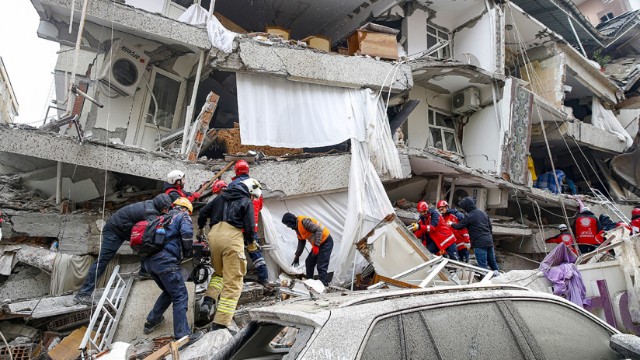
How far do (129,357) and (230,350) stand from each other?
1.89 meters

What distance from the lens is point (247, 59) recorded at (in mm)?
7852

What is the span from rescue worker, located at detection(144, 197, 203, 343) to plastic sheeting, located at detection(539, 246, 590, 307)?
5152mm

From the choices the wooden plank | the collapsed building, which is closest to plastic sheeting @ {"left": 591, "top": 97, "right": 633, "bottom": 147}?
the collapsed building

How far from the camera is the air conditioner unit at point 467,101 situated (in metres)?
11.8

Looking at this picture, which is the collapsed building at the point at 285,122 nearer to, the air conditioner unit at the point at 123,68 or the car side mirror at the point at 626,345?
the air conditioner unit at the point at 123,68

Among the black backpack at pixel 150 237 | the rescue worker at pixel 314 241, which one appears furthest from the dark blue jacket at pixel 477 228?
the black backpack at pixel 150 237

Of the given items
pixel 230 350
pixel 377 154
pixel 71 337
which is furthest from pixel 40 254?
pixel 377 154

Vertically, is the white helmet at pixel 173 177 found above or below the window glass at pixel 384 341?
above

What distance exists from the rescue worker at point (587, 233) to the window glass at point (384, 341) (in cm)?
983

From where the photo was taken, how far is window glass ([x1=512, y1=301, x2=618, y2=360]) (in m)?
2.32

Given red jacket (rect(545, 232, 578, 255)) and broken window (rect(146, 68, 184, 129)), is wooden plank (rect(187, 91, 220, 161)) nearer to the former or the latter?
broken window (rect(146, 68, 184, 129))

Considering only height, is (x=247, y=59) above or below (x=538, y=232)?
above

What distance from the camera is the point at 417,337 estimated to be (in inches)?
77.0

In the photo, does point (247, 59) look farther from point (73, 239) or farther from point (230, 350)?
point (230, 350)
